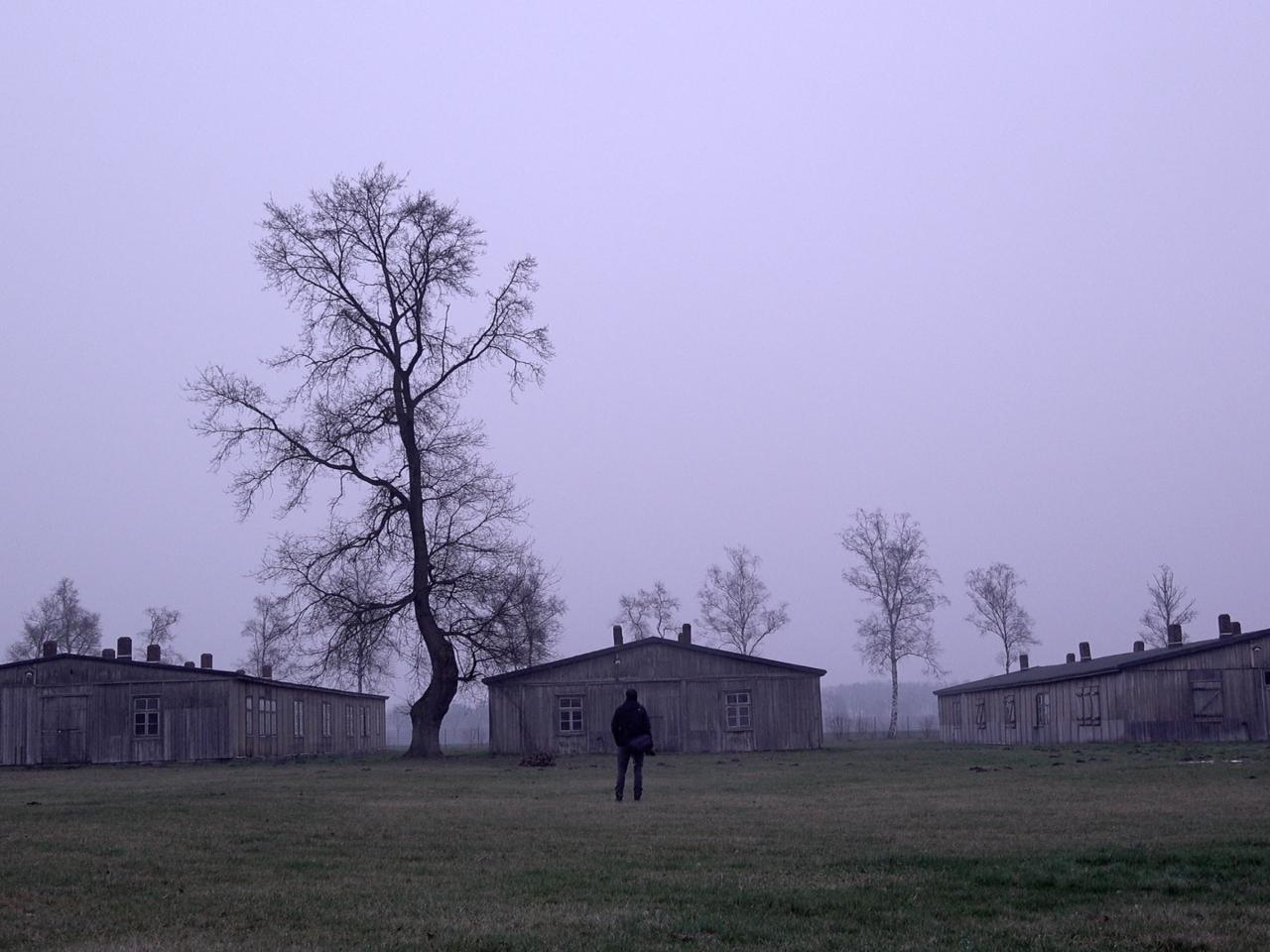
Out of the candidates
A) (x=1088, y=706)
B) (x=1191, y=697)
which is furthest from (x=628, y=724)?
(x=1088, y=706)

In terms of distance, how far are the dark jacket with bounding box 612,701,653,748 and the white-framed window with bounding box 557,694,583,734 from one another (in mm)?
30171

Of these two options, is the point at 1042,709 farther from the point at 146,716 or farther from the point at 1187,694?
the point at 146,716

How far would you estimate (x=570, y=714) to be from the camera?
4938 cm

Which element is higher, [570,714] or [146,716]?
[146,716]

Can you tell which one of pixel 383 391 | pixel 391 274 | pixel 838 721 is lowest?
pixel 838 721

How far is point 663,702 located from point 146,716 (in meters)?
19.3

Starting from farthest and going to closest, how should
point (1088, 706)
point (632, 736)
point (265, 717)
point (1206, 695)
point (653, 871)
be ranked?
point (265, 717), point (1088, 706), point (1206, 695), point (632, 736), point (653, 871)

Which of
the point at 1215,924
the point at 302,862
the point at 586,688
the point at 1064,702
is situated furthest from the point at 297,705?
the point at 1215,924

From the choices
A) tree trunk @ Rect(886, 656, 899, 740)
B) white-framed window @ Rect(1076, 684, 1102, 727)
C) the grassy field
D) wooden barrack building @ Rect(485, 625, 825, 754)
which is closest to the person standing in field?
the grassy field

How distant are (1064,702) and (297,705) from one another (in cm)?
3289

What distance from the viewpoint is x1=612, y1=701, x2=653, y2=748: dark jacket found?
1944cm

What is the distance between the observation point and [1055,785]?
21859mm

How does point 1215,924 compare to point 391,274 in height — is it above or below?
below

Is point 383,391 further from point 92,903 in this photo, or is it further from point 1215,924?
point 1215,924
